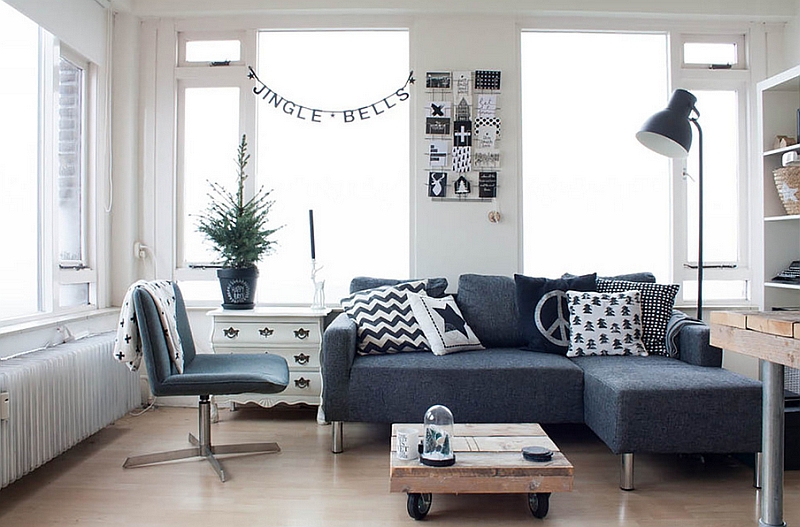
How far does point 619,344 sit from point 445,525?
4.87ft

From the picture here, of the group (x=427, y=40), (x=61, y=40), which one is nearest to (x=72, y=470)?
(x=61, y=40)

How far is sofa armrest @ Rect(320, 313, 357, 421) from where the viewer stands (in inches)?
120

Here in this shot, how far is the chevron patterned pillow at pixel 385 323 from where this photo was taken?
10.8ft

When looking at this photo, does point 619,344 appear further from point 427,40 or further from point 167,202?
point 167,202

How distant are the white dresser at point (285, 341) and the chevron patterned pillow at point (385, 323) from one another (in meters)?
0.30

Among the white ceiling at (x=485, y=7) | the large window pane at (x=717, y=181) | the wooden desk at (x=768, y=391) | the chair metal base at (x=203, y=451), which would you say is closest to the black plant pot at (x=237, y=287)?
the chair metal base at (x=203, y=451)

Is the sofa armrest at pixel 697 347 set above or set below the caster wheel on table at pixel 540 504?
above

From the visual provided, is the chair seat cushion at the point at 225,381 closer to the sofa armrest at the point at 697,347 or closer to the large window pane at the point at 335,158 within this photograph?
the large window pane at the point at 335,158

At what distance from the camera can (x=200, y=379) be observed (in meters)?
2.71

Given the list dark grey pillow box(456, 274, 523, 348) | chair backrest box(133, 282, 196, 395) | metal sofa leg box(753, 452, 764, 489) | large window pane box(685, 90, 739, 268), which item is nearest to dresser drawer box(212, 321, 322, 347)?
chair backrest box(133, 282, 196, 395)

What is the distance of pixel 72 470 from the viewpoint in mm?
2840

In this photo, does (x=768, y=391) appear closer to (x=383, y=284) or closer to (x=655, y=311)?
(x=655, y=311)

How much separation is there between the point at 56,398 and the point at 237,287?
1175mm

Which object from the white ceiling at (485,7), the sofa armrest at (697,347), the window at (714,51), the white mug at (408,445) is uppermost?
the white ceiling at (485,7)
